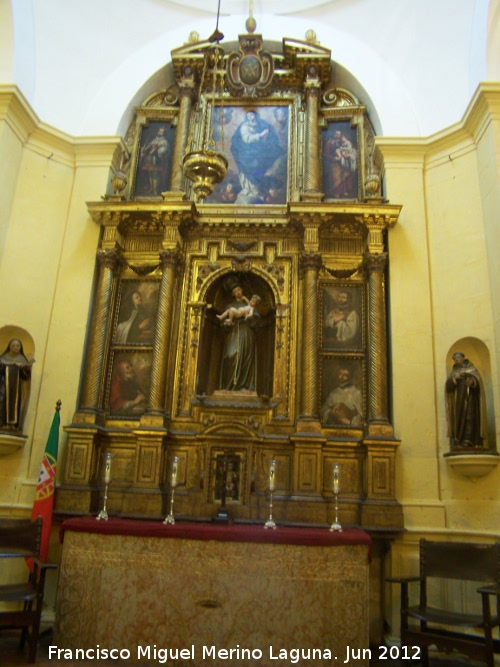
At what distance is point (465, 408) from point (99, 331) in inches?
184

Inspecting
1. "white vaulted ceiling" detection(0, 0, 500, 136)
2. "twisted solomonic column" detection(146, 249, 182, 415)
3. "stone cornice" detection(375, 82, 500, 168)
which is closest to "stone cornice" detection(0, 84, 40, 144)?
"white vaulted ceiling" detection(0, 0, 500, 136)

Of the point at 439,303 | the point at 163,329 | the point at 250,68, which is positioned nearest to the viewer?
the point at 439,303

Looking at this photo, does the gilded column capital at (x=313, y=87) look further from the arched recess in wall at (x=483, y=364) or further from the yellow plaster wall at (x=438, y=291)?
the arched recess in wall at (x=483, y=364)

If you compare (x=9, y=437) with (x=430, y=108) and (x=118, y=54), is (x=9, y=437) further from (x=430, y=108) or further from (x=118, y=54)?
(x=430, y=108)

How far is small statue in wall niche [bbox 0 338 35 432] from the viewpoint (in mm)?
6875

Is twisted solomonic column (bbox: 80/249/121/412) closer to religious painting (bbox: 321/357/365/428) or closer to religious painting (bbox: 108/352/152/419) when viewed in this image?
religious painting (bbox: 108/352/152/419)

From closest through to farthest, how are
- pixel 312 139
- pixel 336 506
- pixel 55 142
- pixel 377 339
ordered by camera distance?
pixel 336 506 → pixel 377 339 → pixel 55 142 → pixel 312 139

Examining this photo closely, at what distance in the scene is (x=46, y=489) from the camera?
21.8 feet

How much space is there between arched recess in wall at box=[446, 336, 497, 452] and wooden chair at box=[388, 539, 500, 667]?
1369 mm

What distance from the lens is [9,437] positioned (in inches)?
267

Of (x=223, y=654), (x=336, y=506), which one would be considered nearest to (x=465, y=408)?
(x=336, y=506)

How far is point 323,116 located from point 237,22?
89.3 inches

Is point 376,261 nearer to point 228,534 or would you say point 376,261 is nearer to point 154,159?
point 154,159

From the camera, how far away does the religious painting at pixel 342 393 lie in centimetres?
730
